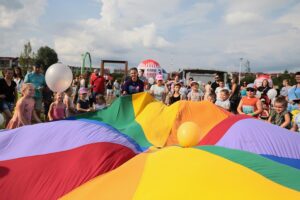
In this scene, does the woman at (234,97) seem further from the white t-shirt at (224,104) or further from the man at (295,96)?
the man at (295,96)

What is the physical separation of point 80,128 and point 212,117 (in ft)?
6.82

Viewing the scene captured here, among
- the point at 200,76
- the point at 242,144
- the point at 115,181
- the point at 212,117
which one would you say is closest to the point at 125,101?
the point at 212,117

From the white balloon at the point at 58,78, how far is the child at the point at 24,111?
1.50 metres

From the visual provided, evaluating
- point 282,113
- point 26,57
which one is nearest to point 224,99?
point 282,113

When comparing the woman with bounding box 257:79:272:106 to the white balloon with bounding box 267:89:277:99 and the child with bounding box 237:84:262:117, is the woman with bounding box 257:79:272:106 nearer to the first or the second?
the white balloon with bounding box 267:89:277:99

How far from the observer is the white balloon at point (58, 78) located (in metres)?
6.00

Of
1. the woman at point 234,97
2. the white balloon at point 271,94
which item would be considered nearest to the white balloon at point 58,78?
the woman at point 234,97

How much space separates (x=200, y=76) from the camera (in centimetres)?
1498

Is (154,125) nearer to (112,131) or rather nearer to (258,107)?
(112,131)

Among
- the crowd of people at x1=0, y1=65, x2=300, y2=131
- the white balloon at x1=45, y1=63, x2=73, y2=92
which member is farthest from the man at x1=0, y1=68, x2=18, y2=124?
the white balloon at x1=45, y1=63, x2=73, y2=92

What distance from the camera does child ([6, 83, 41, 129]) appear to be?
432 cm

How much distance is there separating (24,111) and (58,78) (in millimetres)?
1691

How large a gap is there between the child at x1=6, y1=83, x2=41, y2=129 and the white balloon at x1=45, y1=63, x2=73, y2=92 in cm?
150

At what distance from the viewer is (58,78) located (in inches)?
236
